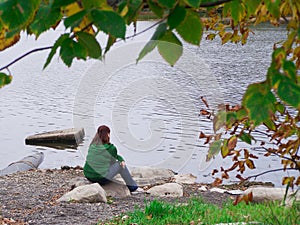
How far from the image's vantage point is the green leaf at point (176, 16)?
1.56 m

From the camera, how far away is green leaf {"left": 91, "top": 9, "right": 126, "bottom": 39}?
1.40 meters

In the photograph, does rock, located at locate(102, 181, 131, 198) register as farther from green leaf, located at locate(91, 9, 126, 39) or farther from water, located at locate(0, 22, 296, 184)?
green leaf, located at locate(91, 9, 126, 39)

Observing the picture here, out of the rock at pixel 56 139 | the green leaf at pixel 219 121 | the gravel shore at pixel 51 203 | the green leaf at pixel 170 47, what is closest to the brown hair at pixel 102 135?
the gravel shore at pixel 51 203

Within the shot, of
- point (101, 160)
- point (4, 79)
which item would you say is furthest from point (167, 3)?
point (101, 160)

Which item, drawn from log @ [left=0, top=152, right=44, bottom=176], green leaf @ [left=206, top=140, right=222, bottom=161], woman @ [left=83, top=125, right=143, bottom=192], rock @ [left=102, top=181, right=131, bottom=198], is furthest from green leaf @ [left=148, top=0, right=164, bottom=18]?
log @ [left=0, top=152, right=44, bottom=176]

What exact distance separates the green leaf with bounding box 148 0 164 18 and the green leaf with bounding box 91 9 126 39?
24 centimetres

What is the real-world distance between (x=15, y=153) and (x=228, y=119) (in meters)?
14.1

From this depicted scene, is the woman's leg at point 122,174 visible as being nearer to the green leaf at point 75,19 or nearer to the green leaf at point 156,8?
the green leaf at point 156,8

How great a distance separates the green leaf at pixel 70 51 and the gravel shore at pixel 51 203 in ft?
17.0

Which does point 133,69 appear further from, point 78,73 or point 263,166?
point 263,166

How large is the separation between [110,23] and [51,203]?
6784 millimetres

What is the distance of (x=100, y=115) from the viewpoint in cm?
2052

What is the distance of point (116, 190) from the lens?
28.5ft

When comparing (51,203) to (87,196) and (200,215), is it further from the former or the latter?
(200,215)
